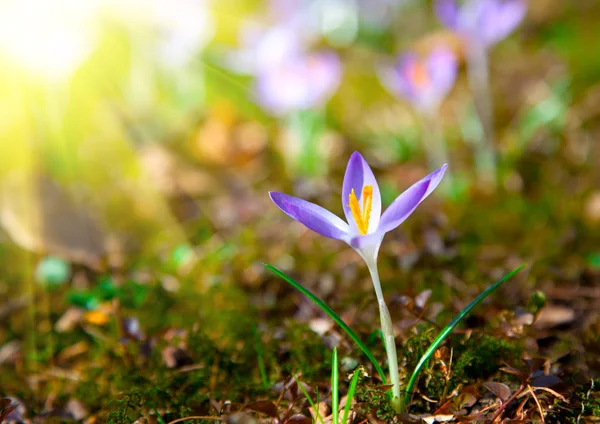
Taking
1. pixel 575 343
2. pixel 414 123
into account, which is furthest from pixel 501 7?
pixel 575 343

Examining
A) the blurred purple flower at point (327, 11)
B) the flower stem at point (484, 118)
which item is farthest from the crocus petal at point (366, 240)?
the blurred purple flower at point (327, 11)

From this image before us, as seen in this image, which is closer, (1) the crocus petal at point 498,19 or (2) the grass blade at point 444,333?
(2) the grass blade at point 444,333

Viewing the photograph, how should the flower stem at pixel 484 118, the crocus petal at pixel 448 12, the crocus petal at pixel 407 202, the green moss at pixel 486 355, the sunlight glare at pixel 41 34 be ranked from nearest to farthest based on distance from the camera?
the crocus petal at pixel 407 202 < the green moss at pixel 486 355 < the crocus petal at pixel 448 12 < the flower stem at pixel 484 118 < the sunlight glare at pixel 41 34

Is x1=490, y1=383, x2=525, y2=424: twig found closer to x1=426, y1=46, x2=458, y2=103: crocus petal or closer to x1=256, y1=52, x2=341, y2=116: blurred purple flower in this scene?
x1=426, y1=46, x2=458, y2=103: crocus petal

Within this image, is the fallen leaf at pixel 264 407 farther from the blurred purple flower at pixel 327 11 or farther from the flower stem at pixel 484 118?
the blurred purple flower at pixel 327 11

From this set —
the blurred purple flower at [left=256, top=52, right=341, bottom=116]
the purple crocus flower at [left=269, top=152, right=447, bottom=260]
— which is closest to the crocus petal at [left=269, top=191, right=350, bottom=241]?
the purple crocus flower at [left=269, top=152, right=447, bottom=260]

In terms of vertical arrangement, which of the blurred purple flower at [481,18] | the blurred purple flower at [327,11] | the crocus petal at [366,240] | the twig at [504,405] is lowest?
the twig at [504,405]

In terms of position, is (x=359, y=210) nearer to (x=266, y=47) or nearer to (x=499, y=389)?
(x=499, y=389)

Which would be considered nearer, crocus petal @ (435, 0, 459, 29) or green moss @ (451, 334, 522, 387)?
green moss @ (451, 334, 522, 387)

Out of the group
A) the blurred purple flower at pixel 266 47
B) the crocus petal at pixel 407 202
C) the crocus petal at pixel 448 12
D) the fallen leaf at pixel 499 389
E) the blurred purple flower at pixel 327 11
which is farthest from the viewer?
the blurred purple flower at pixel 327 11
